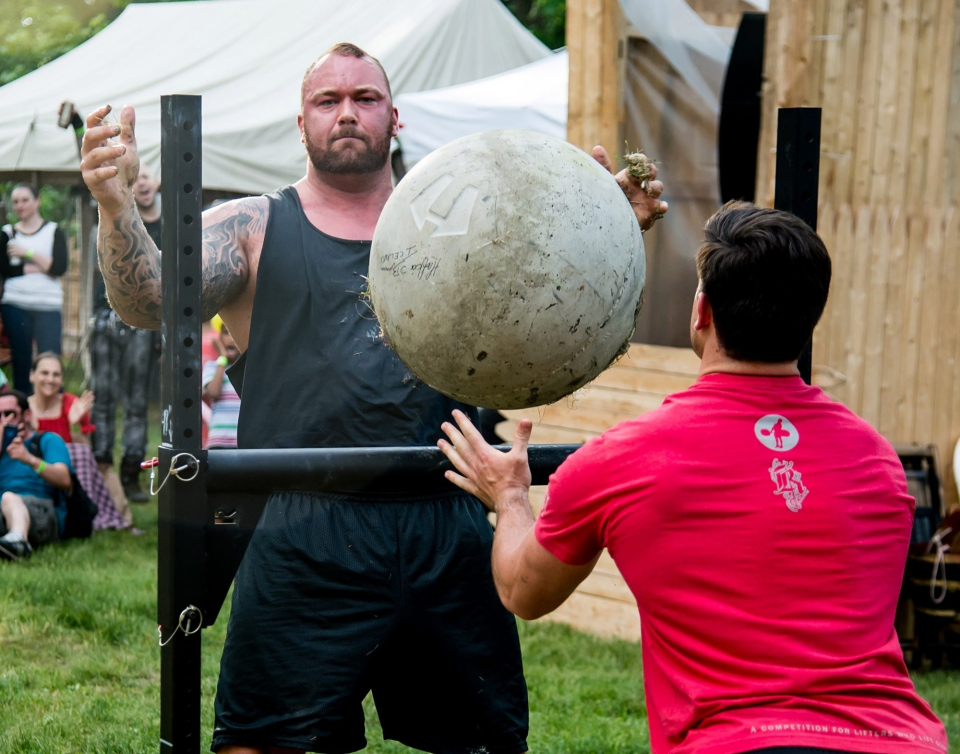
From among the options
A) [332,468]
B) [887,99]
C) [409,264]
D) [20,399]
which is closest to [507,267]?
[409,264]

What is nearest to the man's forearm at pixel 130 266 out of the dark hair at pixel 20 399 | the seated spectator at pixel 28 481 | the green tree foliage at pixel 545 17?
the seated spectator at pixel 28 481

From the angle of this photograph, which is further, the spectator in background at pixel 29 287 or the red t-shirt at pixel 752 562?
the spectator in background at pixel 29 287

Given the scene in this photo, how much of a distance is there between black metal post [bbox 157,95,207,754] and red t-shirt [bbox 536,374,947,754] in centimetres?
92

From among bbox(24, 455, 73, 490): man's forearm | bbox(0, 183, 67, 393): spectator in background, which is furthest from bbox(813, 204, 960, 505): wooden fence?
bbox(0, 183, 67, 393): spectator in background

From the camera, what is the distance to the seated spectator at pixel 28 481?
6.91 metres

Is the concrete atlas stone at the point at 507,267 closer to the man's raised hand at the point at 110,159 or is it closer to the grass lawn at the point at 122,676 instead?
the man's raised hand at the point at 110,159

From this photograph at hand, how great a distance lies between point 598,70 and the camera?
233 inches

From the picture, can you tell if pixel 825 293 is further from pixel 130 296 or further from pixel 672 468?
pixel 130 296

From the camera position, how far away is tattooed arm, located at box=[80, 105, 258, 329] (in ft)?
8.19

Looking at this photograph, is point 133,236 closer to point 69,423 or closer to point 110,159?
point 110,159

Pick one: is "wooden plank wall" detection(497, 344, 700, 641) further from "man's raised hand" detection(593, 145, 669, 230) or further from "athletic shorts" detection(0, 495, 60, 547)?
"athletic shorts" detection(0, 495, 60, 547)

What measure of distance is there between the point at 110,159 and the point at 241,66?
1071cm

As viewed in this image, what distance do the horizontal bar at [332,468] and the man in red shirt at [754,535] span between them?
24.7 inches

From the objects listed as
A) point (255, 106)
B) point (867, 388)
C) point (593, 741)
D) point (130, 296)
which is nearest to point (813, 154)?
point (130, 296)
